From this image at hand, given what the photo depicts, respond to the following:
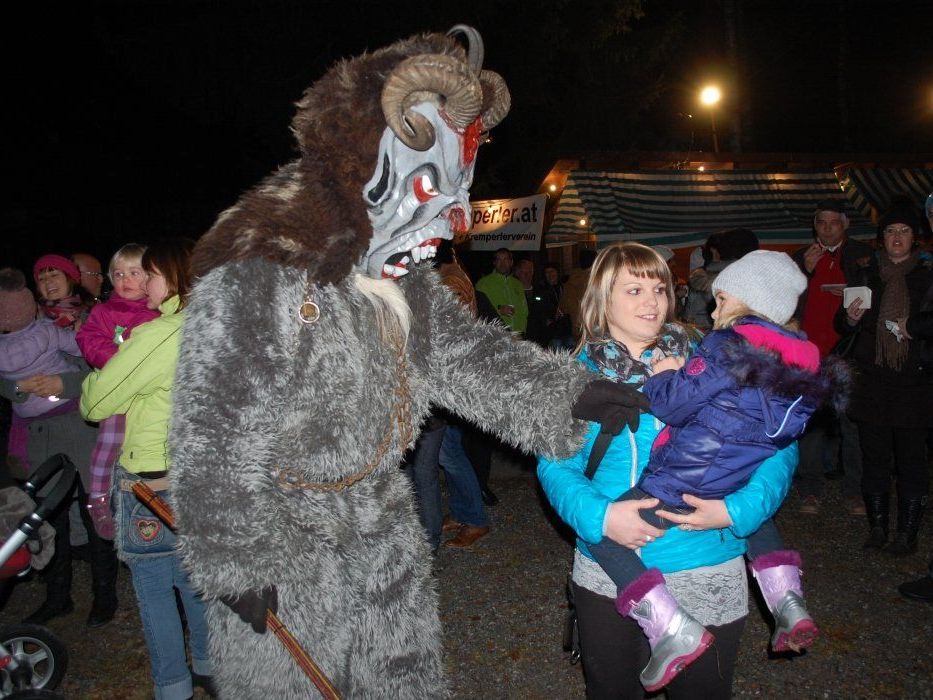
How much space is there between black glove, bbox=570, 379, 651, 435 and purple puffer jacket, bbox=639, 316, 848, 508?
0.06 meters

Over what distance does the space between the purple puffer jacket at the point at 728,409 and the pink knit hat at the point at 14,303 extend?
3.65 m

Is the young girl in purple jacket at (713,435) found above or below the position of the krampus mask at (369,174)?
below

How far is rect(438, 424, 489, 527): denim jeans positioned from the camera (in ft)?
14.7

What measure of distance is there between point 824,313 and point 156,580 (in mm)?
4885

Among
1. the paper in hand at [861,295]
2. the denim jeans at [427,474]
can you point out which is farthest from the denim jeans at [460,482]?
the paper in hand at [861,295]

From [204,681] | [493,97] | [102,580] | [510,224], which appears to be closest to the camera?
[493,97]

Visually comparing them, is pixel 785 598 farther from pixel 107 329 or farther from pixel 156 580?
pixel 107 329

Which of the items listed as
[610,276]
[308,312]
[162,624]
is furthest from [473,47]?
[162,624]

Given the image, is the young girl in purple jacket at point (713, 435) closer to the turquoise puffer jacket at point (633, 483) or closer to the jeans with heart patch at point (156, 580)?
the turquoise puffer jacket at point (633, 483)

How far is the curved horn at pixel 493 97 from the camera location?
2.14 metres

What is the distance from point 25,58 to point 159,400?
11.0 m

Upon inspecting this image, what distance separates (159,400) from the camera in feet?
8.96

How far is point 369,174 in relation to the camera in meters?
1.83

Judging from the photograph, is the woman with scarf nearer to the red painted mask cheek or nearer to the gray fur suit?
the gray fur suit
